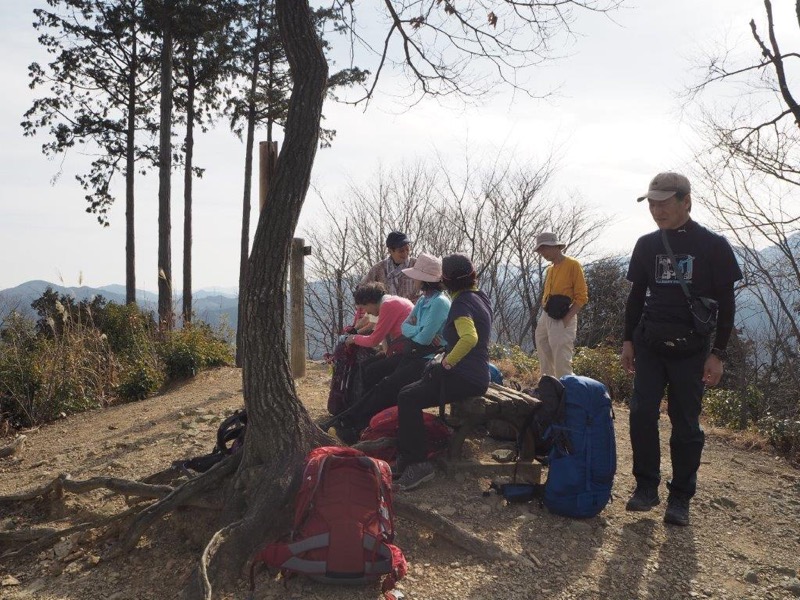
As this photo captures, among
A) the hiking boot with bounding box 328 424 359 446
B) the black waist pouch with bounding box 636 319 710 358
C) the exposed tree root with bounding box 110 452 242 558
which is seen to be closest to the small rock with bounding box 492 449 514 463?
the hiking boot with bounding box 328 424 359 446

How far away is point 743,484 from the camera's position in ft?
14.3

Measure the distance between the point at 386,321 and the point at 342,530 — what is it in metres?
2.25

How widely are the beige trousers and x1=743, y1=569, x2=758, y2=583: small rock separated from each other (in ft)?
8.64

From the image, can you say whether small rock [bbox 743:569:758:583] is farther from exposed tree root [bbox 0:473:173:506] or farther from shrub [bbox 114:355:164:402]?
shrub [bbox 114:355:164:402]

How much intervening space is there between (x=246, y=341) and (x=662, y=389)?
2.41m

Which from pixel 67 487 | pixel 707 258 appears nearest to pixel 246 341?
pixel 67 487

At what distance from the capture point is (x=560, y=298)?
5.39m

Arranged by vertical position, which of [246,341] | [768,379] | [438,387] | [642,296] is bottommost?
[768,379]

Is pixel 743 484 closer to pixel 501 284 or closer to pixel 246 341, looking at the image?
pixel 246 341

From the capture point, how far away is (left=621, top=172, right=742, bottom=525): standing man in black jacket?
3.22m

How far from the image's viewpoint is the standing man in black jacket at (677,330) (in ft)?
10.6

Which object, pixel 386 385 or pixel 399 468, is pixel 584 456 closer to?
pixel 399 468

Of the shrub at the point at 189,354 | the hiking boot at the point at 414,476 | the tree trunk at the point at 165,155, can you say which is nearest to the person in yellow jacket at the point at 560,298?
the hiking boot at the point at 414,476

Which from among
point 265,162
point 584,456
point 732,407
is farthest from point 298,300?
point 732,407
